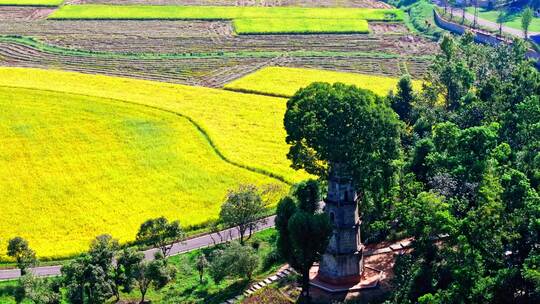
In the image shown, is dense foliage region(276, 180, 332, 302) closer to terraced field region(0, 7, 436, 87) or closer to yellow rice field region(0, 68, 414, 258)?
yellow rice field region(0, 68, 414, 258)

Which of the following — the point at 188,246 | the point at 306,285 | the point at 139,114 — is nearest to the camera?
the point at 306,285

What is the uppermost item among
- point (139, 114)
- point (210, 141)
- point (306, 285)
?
point (139, 114)

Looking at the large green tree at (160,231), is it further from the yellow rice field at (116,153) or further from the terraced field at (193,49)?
the terraced field at (193,49)

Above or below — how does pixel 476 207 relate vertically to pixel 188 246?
above

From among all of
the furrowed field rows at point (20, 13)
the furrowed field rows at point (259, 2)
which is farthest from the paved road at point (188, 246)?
the furrowed field rows at point (259, 2)

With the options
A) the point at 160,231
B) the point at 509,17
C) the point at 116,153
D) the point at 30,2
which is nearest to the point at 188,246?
the point at 160,231

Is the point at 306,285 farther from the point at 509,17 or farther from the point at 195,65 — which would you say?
the point at 509,17
